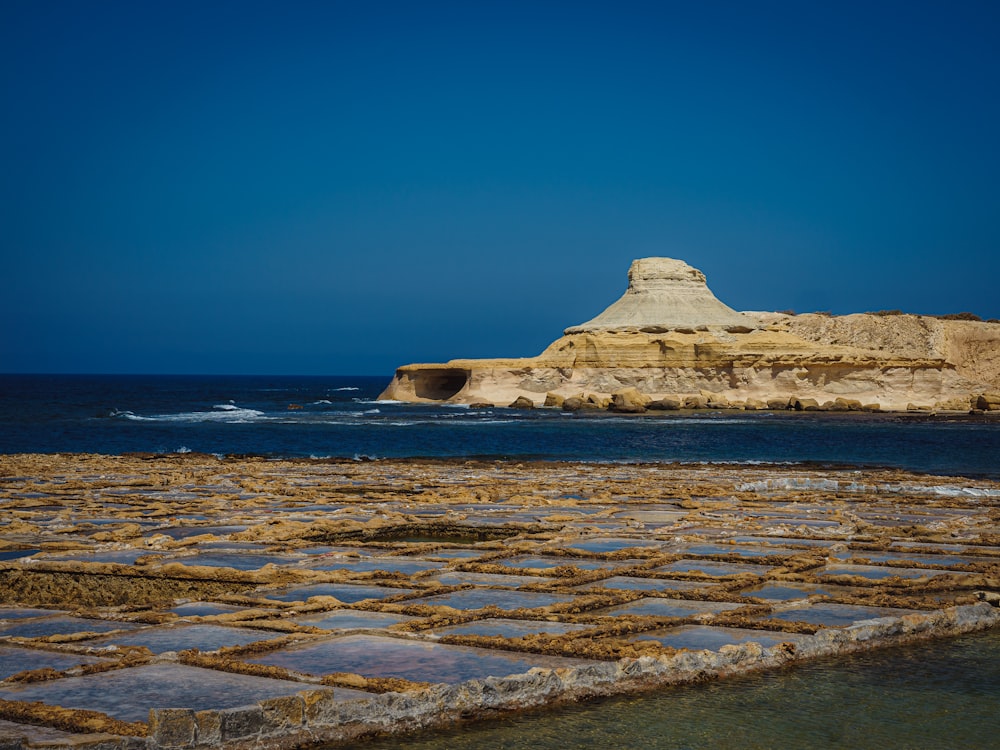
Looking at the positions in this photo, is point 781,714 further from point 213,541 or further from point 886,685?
point 213,541

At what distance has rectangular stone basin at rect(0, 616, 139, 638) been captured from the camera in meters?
7.03

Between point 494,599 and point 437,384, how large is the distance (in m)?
76.2

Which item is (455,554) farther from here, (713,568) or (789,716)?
(789,716)

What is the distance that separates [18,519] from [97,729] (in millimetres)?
9068

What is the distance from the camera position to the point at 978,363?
3693 inches

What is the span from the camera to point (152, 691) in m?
5.60

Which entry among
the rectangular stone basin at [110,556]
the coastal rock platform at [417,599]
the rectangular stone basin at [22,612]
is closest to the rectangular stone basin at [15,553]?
the coastal rock platform at [417,599]

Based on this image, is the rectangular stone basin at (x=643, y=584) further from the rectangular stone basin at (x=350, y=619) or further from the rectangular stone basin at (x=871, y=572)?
the rectangular stone basin at (x=350, y=619)

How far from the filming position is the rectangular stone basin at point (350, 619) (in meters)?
7.25

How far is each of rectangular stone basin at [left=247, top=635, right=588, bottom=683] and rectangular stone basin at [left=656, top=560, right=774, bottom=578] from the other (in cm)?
333

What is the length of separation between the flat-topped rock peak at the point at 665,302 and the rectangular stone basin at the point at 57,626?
79.4 m

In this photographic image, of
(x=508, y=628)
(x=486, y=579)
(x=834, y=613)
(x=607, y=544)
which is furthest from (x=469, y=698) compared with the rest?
(x=607, y=544)

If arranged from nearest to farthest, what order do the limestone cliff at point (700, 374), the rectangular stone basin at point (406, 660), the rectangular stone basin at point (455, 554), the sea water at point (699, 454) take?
the sea water at point (699, 454), the rectangular stone basin at point (406, 660), the rectangular stone basin at point (455, 554), the limestone cliff at point (700, 374)

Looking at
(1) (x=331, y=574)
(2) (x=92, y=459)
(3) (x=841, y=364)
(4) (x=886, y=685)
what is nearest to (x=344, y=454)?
(2) (x=92, y=459)
